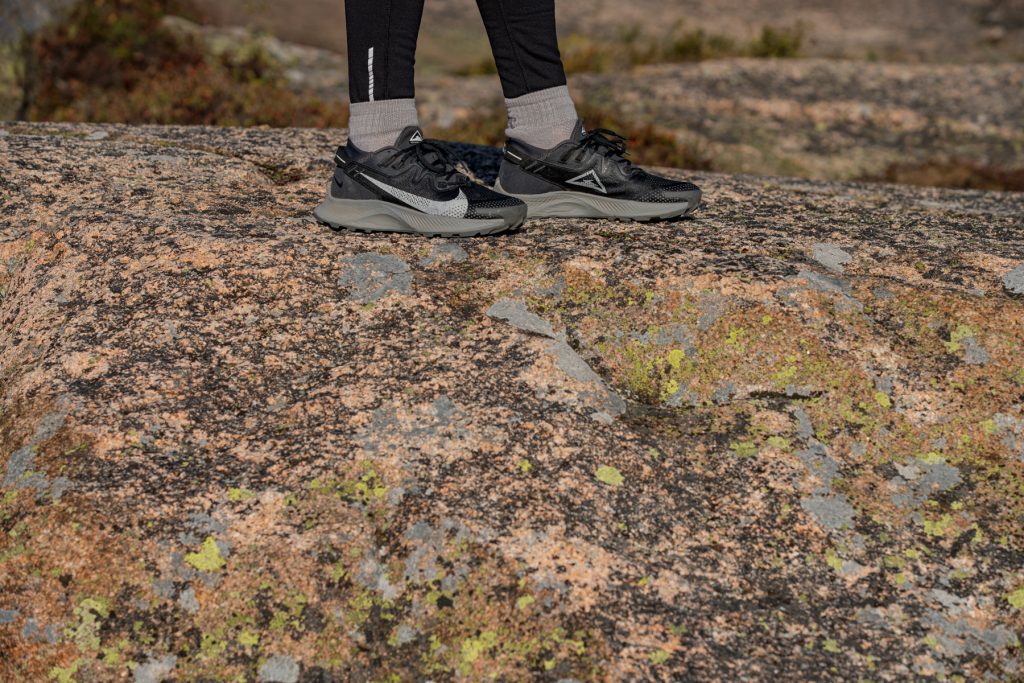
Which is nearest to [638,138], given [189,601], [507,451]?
[507,451]

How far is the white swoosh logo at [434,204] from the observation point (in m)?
3.42

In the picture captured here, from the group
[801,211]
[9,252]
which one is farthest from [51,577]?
[801,211]

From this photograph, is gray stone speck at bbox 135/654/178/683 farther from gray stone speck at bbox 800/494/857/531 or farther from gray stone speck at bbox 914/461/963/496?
gray stone speck at bbox 914/461/963/496

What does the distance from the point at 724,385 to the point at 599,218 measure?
1172 mm

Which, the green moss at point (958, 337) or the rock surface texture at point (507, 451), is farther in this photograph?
the green moss at point (958, 337)

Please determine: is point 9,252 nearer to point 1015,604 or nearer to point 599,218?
point 599,218

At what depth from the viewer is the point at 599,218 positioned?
3.75 m

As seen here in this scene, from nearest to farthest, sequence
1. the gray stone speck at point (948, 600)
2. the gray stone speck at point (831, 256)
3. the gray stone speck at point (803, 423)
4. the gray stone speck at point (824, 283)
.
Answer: the gray stone speck at point (948, 600) < the gray stone speck at point (803, 423) < the gray stone speck at point (824, 283) < the gray stone speck at point (831, 256)

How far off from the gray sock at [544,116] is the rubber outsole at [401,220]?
0.46 meters

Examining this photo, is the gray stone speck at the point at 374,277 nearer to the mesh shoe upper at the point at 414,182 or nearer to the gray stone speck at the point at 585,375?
the mesh shoe upper at the point at 414,182

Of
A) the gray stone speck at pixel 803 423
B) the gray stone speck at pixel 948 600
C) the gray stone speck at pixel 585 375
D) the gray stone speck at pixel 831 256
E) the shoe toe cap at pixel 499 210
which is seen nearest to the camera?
the gray stone speck at pixel 948 600

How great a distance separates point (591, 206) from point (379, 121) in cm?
95

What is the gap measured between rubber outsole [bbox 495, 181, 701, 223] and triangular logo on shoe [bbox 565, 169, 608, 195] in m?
0.03

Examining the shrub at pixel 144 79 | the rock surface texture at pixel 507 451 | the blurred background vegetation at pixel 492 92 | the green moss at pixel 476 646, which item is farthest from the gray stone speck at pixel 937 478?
the shrub at pixel 144 79
